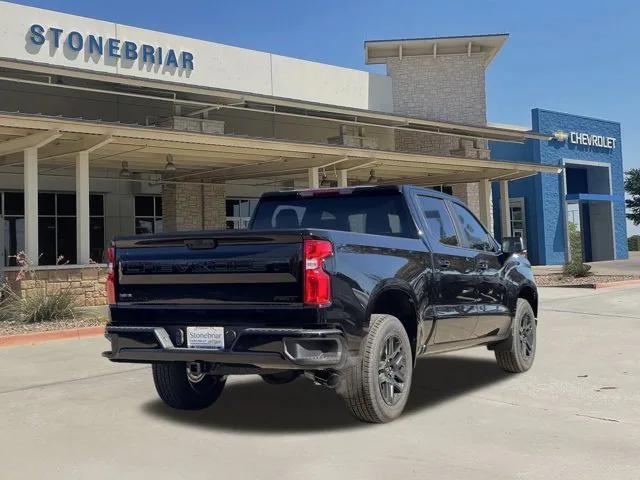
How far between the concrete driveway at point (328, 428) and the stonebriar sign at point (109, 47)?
13378 millimetres

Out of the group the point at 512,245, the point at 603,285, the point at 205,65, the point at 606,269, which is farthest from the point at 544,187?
the point at 512,245

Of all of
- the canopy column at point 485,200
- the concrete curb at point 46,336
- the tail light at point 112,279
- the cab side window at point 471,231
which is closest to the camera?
the tail light at point 112,279

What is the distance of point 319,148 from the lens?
18.8m

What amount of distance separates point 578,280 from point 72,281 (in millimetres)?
14853

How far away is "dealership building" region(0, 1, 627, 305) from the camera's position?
1592 centimetres

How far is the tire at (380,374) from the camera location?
17.1 feet

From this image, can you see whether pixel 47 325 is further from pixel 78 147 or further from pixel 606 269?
pixel 606 269

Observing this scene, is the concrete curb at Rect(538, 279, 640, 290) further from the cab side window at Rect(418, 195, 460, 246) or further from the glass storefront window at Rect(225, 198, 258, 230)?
the cab side window at Rect(418, 195, 460, 246)

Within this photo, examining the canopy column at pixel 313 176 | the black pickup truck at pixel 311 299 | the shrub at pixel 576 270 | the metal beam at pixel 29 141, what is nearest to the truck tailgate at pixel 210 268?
the black pickup truck at pixel 311 299

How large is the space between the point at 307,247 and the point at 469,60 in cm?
2699

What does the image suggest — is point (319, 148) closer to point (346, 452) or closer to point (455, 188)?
point (455, 188)

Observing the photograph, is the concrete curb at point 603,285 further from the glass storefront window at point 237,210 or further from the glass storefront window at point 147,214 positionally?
the glass storefront window at point 147,214

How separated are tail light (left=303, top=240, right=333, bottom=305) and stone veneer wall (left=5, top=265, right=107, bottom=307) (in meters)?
10.8

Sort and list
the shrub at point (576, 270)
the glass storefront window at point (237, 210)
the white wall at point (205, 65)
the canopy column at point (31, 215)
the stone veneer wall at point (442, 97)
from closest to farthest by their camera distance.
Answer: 1. the canopy column at point (31, 215)
2. the white wall at point (205, 65)
3. the shrub at point (576, 270)
4. the glass storefront window at point (237, 210)
5. the stone veneer wall at point (442, 97)
